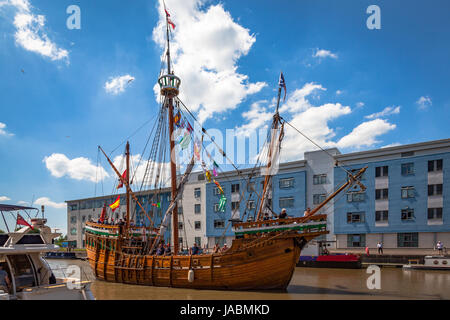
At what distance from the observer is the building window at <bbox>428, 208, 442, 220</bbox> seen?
3497cm

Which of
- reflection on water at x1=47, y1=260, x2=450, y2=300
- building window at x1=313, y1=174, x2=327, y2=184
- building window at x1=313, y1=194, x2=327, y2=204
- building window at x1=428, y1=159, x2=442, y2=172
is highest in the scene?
building window at x1=428, y1=159, x2=442, y2=172

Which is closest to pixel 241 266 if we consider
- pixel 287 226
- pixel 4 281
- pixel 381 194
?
pixel 287 226

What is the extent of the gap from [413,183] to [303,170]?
43.3 feet

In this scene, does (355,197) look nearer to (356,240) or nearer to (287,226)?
(356,240)

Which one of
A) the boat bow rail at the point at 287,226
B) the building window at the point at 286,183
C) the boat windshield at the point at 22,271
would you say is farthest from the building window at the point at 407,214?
the boat windshield at the point at 22,271

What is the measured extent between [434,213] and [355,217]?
27.7ft

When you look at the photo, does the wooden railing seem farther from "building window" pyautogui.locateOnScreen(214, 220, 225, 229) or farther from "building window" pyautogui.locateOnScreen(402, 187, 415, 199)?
"building window" pyautogui.locateOnScreen(214, 220, 225, 229)

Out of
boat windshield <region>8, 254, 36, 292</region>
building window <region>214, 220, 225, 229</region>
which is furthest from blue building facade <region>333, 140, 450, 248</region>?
boat windshield <region>8, 254, 36, 292</region>

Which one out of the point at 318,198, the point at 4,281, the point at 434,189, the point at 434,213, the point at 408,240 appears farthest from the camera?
the point at 318,198

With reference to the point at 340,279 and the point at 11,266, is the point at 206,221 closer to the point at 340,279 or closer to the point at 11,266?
the point at 340,279

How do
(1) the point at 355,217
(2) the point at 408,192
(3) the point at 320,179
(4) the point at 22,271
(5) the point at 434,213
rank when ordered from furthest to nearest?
(3) the point at 320,179 < (1) the point at 355,217 < (2) the point at 408,192 < (5) the point at 434,213 < (4) the point at 22,271

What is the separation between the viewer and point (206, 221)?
5009cm

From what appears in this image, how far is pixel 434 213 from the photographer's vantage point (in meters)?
35.2

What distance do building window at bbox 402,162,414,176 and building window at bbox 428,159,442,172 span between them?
1.78m
